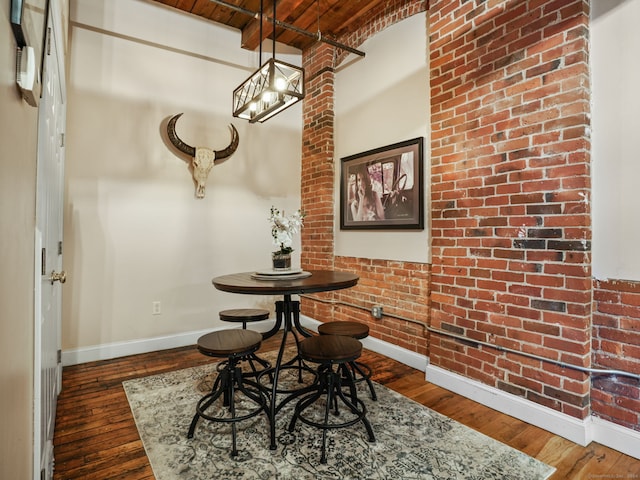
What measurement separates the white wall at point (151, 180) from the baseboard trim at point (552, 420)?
7.86ft

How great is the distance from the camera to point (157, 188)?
338cm

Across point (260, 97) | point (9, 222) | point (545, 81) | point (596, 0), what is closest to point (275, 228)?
point (260, 97)

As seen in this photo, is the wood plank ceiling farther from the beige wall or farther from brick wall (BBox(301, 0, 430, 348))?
the beige wall

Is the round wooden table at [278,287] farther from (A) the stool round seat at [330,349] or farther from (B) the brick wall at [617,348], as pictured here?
(B) the brick wall at [617,348]

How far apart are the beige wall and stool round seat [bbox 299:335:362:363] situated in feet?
3.88

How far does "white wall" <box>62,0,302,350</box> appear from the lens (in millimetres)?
3051

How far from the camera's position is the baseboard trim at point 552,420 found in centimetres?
182

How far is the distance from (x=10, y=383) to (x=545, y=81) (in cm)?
271

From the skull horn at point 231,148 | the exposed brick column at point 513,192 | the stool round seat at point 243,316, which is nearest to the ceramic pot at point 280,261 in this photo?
the stool round seat at point 243,316

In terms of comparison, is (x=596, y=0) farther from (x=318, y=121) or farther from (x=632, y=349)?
(x=318, y=121)

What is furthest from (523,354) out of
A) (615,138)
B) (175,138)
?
(175,138)

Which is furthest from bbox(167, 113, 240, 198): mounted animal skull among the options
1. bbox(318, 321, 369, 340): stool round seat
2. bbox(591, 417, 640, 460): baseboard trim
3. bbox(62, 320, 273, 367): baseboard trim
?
bbox(591, 417, 640, 460): baseboard trim

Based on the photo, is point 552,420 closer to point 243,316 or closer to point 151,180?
point 243,316

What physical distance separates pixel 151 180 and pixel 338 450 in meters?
2.87
